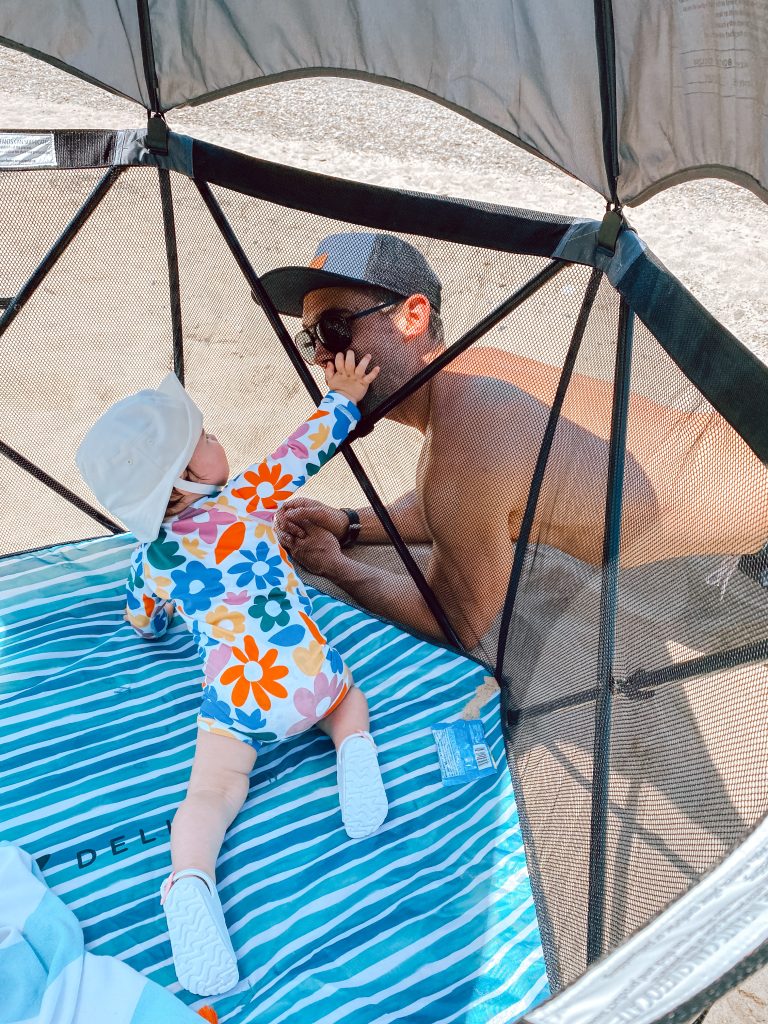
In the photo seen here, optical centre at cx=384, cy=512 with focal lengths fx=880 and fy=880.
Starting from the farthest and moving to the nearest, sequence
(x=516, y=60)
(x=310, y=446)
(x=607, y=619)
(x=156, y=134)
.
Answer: (x=156, y=134) → (x=310, y=446) → (x=516, y=60) → (x=607, y=619)

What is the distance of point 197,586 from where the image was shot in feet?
5.07

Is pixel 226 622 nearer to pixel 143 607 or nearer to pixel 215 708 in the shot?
pixel 215 708

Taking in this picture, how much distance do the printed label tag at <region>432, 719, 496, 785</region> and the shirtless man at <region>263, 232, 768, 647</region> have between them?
22 cm

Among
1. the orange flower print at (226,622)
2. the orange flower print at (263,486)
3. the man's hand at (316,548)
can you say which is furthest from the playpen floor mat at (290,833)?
the orange flower print at (263,486)

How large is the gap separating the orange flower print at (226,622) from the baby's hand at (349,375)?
0.48 m

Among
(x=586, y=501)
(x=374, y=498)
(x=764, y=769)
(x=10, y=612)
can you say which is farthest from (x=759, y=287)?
(x=764, y=769)

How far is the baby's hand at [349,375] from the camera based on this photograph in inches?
66.4

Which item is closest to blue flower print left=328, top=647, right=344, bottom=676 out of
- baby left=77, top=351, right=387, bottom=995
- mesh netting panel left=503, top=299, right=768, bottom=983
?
baby left=77, top=351, right=387, bottom=995

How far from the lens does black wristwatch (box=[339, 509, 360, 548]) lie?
2055 mm

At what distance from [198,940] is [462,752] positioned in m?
0.58

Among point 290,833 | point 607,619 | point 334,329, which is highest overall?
point 334,329

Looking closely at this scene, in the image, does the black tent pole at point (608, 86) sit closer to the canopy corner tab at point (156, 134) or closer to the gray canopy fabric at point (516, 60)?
the gray canopy fabric at point (516, 60)

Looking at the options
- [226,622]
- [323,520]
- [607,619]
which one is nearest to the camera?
[607,619]

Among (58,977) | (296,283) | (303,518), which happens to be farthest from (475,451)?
(58,977)
